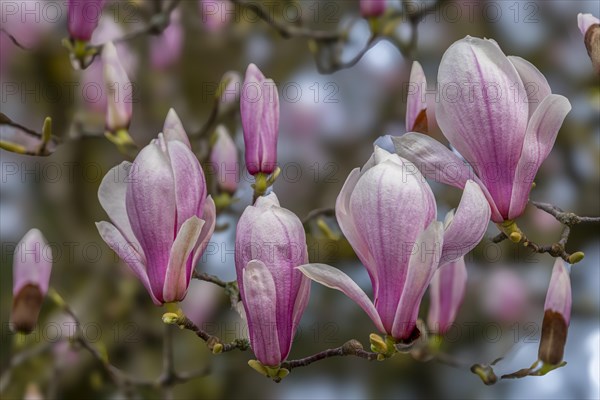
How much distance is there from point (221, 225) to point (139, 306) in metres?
0.71

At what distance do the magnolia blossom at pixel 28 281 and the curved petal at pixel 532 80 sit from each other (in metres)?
0.53

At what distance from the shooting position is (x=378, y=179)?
0.55 meters

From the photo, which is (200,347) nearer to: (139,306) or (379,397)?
(139,306)

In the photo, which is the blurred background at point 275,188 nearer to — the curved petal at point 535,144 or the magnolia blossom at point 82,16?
the magnolia blossom at point 82,16

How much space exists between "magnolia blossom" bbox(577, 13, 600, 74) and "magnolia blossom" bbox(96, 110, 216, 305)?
362 mm

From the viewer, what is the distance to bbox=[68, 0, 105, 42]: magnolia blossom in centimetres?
91

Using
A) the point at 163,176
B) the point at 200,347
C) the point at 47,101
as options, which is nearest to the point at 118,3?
the point at 47,101

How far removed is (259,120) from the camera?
0.72 metres

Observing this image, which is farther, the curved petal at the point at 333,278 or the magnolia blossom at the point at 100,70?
the magnolia blossom at the point at 100,70

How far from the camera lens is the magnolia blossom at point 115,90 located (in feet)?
3.08

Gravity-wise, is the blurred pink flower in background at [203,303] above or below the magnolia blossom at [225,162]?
below

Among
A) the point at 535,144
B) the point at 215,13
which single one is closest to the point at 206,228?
the point at 535,144

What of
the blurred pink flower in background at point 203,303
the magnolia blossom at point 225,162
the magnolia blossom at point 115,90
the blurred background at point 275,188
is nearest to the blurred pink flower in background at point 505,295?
the blurred background at point 275,188

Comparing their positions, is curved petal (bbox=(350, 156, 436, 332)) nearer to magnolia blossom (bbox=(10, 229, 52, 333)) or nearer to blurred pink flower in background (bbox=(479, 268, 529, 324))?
magnolia blossom (bbox=(10, 229, 52, 333))
